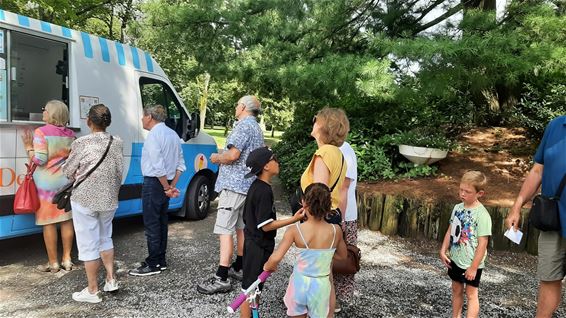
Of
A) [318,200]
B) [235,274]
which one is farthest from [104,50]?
[318,200]

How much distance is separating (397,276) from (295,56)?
3575mm

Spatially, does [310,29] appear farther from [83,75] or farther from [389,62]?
[83,75]

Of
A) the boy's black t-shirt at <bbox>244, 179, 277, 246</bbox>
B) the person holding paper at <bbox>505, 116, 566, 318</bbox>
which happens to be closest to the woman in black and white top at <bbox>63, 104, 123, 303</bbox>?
the boy's black t-shirt at <bbox>244, 179, 277, 246</bbox>

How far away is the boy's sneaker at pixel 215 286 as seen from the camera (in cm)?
376

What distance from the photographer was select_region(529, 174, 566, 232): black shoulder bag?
2721 mm

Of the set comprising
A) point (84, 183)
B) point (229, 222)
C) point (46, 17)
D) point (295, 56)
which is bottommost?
point (229, 222)

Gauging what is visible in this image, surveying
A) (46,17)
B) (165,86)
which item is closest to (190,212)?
(165,86)

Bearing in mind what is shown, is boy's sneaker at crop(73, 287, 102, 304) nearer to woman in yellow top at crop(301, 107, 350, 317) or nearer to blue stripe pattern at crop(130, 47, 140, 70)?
woman in yellow top at crop(301, 107, 350, 317)

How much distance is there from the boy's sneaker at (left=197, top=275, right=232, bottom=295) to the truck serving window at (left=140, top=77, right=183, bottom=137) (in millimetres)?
2651

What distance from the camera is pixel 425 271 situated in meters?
4.62

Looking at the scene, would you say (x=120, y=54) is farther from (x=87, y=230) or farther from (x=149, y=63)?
(x=87, y=230)

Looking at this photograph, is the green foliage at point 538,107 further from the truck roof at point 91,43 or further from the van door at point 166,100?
the truck roof at point 91,43

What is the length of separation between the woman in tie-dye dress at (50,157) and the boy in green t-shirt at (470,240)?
3.47 metres

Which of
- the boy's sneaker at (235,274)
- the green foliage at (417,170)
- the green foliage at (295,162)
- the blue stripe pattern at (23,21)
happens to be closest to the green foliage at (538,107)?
the green foliage at (417,170)
